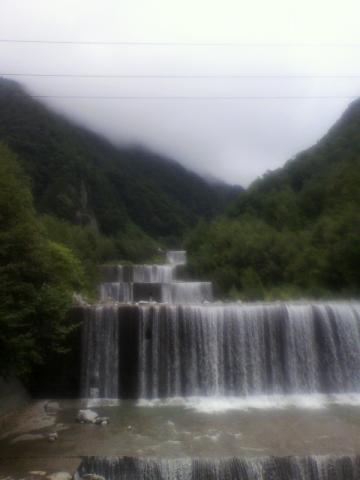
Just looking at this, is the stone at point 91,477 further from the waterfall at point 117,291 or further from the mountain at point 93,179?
the mountain at point 93,179

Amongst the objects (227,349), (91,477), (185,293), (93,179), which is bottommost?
(91,477)

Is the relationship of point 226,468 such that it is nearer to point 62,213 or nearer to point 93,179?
point 62,213

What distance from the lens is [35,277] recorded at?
11.1m

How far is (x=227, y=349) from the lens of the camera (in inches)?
569

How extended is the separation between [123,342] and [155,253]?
42072mm

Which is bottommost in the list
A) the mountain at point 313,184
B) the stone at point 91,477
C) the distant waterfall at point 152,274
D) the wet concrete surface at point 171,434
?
the stone at point 91,477

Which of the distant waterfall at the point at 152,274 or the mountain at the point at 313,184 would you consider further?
the distant waterfall at the point at 152,274

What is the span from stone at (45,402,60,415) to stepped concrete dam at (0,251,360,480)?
5 centimetres

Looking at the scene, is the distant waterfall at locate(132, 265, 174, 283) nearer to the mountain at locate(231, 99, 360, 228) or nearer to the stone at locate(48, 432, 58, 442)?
the mountain at locate(231, 99, 360, 228)

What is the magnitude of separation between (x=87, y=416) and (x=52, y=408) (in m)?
1.70

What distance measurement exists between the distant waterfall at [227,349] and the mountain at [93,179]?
31.8 meters

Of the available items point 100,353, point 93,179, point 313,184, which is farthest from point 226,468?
point 93,179

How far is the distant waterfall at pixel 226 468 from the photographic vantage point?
836 centimetres

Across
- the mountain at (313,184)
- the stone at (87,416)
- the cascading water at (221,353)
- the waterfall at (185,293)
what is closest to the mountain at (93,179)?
the mountain at (313,184)
